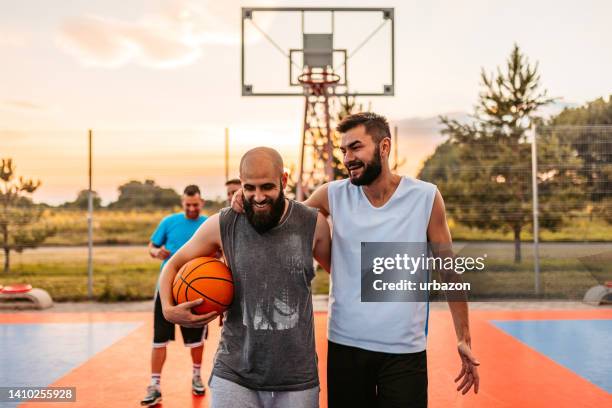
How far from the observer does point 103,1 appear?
1120 cm

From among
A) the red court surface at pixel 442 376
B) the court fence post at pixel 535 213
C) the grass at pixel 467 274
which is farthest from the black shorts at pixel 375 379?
the court fence post at pixel 535 213

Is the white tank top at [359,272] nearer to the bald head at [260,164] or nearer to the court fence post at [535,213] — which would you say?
the bald head at [260,164]

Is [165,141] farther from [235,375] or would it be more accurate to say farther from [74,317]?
[235,375]

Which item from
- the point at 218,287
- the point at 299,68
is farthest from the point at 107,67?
the point at 218,287

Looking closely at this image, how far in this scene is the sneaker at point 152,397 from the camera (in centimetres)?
463

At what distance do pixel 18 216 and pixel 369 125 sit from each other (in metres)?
10.3

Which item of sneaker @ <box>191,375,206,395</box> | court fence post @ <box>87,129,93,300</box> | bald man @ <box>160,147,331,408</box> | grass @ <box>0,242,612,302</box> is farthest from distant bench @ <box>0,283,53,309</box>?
bald man @ <box>160,147,331,408</box>

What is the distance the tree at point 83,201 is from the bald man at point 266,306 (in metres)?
8.97

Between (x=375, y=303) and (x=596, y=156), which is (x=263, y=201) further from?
(x=596, y=156)

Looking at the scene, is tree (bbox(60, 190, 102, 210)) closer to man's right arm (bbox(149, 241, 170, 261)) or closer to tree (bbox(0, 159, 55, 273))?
tree (bbox(0, 159, 55, 273))

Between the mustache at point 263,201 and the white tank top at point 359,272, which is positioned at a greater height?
the mustache at point 263,201

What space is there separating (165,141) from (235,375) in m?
8.80

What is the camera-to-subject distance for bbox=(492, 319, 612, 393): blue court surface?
18.5 ft

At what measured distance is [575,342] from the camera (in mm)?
6938
